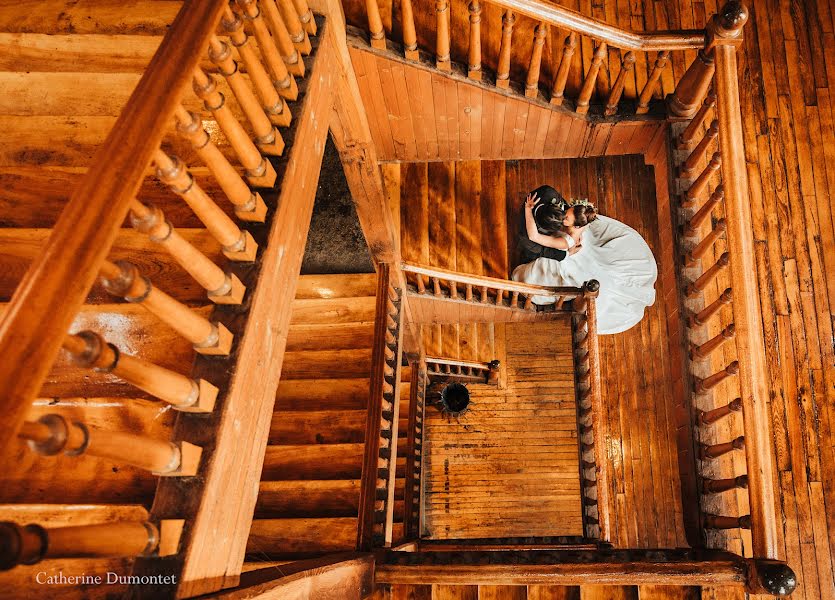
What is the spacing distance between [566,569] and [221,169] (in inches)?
73.2

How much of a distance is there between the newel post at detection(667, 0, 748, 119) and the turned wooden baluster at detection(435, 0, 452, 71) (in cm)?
128

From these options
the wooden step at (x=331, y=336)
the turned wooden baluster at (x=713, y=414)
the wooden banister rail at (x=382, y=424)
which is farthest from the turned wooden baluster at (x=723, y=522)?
the wooden step at (x=331, y=336)

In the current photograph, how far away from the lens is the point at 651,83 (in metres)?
2.88

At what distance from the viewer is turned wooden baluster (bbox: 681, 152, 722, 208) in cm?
253

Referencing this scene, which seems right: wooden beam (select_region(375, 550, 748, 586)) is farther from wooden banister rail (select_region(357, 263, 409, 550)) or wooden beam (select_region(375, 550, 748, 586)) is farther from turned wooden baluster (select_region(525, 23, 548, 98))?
turned wooden baluster (select_region(525, 23, 548, 98))

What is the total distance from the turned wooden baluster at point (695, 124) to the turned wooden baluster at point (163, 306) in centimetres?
265

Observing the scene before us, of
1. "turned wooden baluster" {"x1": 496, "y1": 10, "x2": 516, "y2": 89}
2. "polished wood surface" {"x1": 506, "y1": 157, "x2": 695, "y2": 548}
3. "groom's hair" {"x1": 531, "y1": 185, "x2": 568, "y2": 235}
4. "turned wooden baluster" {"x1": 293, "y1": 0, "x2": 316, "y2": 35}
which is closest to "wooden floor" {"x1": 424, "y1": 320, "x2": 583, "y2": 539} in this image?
"polished wood surface" {"x1": 506, "y1": 157, "x2": 695, "y2": 548}

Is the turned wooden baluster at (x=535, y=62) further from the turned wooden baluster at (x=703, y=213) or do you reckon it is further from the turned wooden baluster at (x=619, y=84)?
the turned wooden baluster at (x=703, y=213)

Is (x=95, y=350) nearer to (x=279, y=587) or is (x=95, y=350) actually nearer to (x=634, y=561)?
(x=279, y=587)

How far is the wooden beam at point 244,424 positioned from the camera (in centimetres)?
114

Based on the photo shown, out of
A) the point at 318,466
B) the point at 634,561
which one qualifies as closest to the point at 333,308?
the point at 318,466

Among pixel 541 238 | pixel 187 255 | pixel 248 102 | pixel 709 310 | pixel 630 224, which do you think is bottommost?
pixel 187 255

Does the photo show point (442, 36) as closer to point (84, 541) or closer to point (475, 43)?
point (475, 43)

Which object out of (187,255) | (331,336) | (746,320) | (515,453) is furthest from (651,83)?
(515,453)
